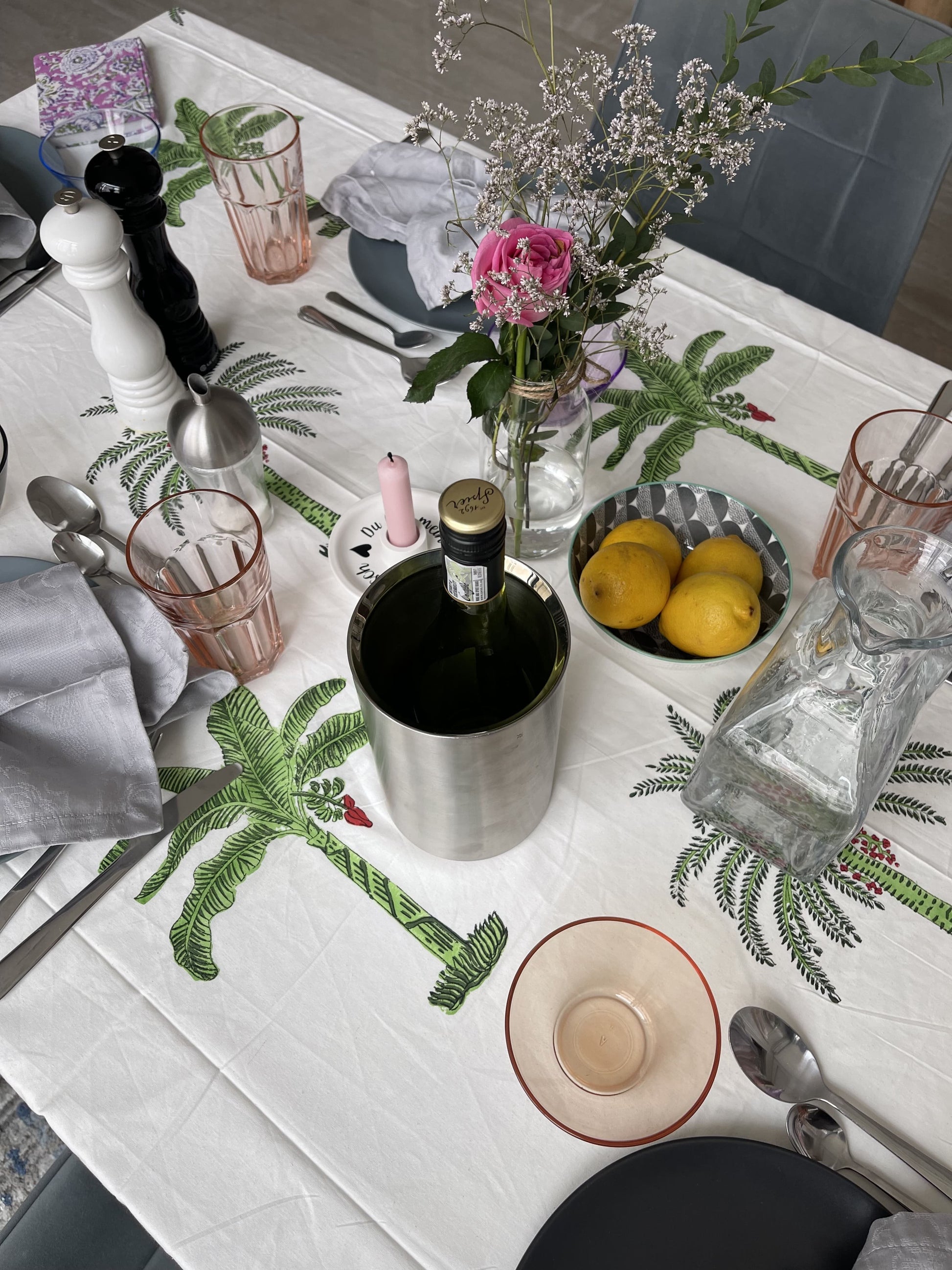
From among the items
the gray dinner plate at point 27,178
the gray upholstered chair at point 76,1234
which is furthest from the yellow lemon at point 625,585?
the gray dinner plate at point 27,178

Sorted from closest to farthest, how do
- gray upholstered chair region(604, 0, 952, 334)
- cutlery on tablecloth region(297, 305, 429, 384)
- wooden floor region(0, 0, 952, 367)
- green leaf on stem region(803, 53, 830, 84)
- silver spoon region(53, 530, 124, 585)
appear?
green leaf on stem region(803, 53, 830, 84)
silver spoon region(53, 530, 124, 585)
cutlery on tablecloth region(297, 305, 429, 384)
gray upholstered chair region(604, 0, 952, 334)
wooden floor region(0, 0, 952, 367)

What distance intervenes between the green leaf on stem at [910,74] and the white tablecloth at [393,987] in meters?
0.33

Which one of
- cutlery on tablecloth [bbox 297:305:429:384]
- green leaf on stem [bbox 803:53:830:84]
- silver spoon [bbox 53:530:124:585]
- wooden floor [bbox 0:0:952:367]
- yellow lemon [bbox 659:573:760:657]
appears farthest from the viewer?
wooden floor [bbox 0:0:952:367]

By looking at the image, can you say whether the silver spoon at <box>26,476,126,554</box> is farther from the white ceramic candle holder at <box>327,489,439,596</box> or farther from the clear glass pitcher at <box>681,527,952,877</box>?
the clear glass pitcher at <box>681,527,952,877</box>

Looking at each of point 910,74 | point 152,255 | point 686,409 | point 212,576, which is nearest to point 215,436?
point 212,576

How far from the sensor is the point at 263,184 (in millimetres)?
974

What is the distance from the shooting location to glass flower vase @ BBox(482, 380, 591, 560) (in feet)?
2.22

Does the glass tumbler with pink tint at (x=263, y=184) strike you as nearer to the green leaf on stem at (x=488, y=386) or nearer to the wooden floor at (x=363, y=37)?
the green leaf on stem at (x=488, y=386)

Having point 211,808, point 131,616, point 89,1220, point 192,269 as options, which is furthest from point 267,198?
point 89,1220

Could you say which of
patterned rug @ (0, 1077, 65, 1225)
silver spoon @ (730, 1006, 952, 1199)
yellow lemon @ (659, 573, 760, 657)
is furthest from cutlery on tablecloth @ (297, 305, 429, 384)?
patterned rug @ (0, 1077, 65, 1225)

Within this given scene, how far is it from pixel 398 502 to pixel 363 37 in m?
2.62

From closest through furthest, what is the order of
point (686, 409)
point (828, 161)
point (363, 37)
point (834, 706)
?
point (834, 706) < point (686, 409) < point (828, 161) < point (363, 37)

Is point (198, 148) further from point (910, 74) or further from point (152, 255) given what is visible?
point (910, 74)

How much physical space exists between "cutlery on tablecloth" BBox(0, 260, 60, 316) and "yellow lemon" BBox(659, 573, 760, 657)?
0.77m
